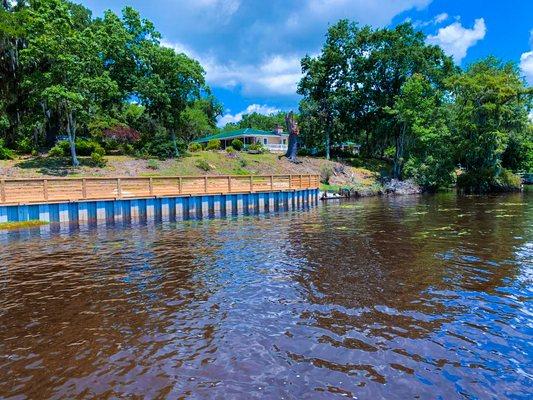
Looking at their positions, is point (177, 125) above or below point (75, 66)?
below

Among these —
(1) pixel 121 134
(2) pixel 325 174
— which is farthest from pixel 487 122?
(1) pixel 121 134

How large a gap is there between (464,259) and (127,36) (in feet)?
144

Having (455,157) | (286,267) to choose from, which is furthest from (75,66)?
(455,157)

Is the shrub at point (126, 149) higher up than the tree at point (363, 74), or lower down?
lower down

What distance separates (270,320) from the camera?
24.6 feet

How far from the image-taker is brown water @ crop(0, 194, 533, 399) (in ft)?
17.7

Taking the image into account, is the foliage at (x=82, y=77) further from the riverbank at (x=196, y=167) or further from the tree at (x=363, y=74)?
the tree at (x=363, y=74)

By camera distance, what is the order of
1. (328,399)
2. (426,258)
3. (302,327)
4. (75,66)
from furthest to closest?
(75,66) → (426,258) → (302,327) → (328,399)

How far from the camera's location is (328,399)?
5.00 m

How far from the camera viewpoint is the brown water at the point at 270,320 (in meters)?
5.41

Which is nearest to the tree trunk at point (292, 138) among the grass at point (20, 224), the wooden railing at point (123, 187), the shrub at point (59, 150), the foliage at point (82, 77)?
the foliage at point (82, 77)

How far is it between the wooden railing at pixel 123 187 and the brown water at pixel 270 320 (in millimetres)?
7591

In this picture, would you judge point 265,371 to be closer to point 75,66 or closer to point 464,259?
point 464,259

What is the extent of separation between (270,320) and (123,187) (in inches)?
741
